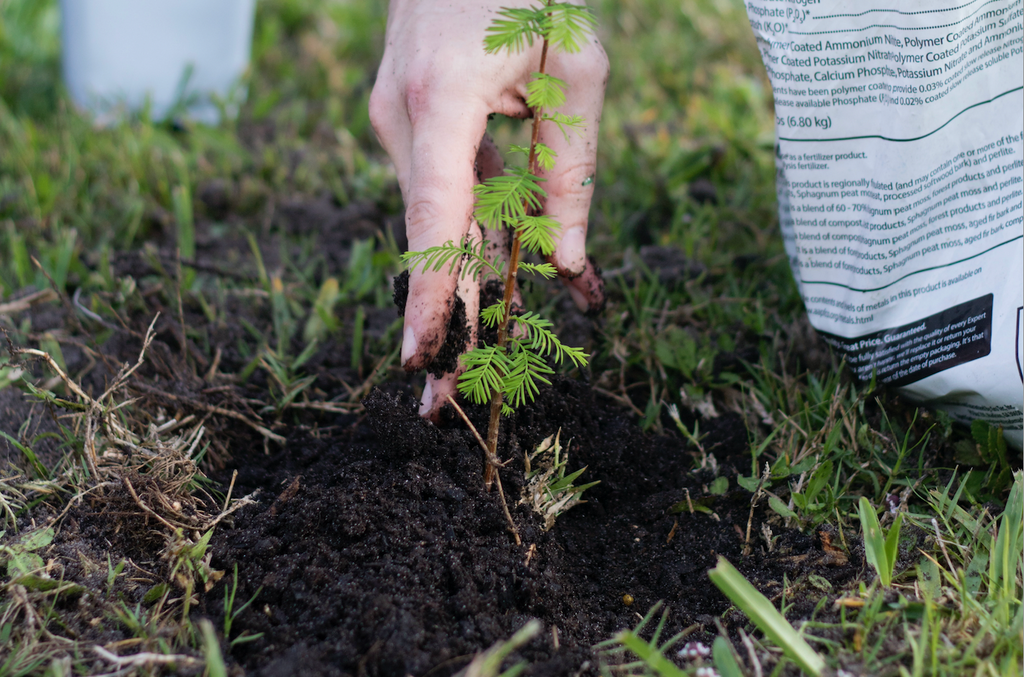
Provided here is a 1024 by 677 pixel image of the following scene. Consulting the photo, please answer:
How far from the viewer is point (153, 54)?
3.45m

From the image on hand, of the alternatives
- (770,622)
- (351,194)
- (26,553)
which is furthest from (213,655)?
(351,194)

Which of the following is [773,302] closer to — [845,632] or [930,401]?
[930,401]

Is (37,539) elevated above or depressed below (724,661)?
below

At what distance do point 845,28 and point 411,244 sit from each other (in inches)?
40.1

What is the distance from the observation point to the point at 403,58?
1609 mm

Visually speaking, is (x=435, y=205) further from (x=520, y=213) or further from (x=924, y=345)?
(x=924, y=345)

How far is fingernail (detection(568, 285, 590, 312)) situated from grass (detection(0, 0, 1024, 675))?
113 mm

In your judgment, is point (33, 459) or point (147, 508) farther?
point (33, 459)

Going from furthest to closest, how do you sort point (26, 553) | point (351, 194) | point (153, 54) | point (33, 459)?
point (153, 54)
point (351, 194)
point (33, 459)
point (26, 553)

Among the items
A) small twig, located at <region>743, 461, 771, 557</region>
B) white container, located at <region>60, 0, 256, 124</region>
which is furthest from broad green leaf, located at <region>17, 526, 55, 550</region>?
white container, located at <region>60, 0, 256, 124</region>

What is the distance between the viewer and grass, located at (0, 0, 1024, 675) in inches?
49.7

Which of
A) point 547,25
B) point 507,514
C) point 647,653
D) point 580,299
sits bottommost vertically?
point 507,514

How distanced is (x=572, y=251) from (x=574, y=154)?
0.21m

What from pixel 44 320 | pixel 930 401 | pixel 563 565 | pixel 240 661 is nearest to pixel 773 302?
pixel 930 401
